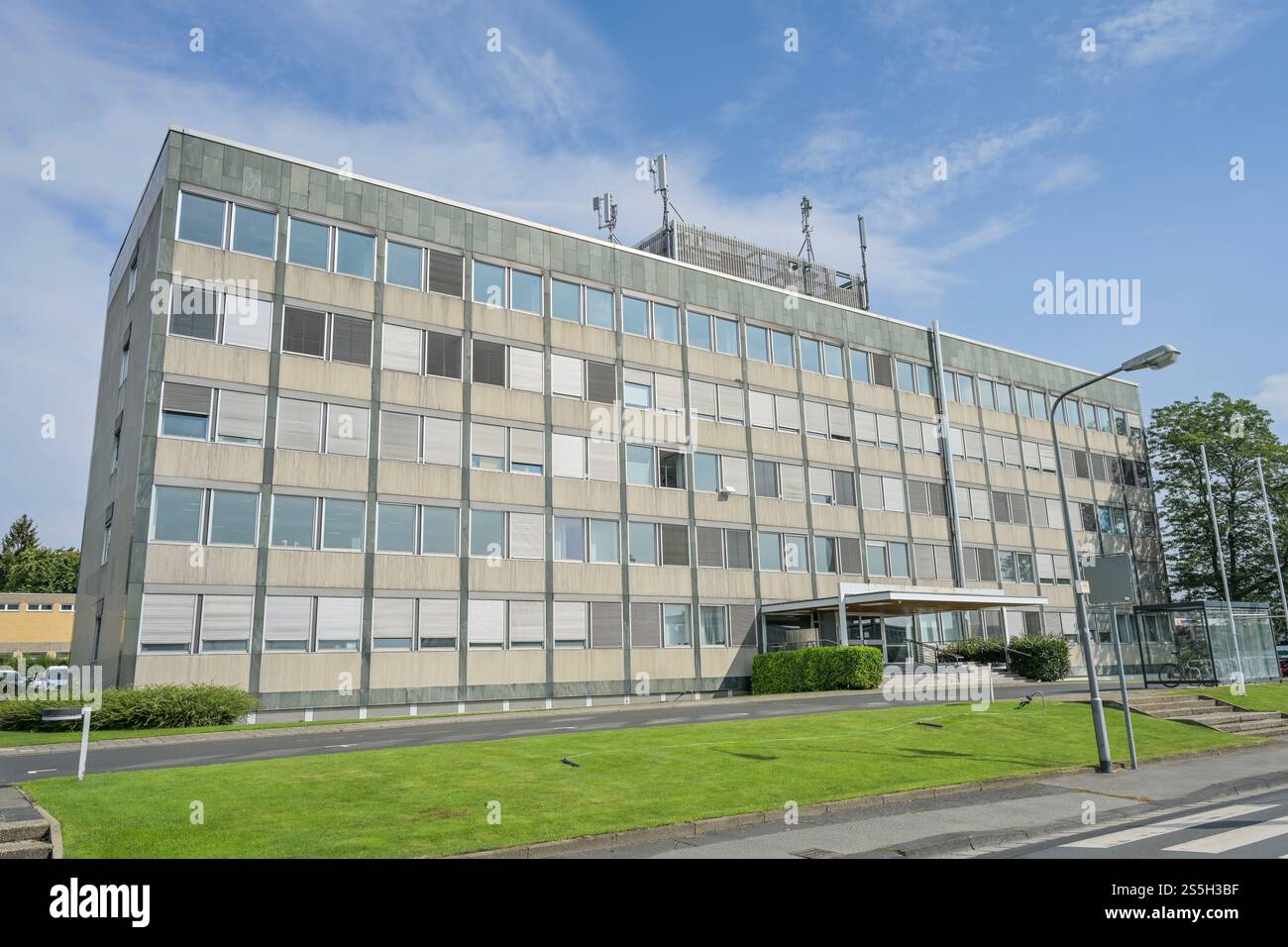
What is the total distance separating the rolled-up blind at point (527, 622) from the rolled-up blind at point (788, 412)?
14.7m

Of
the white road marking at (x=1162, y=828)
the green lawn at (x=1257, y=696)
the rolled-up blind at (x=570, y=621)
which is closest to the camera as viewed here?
the white road marking at (x=1162, y=828)

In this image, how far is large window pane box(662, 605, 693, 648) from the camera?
35.6 metres

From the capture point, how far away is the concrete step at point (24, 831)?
8766mm

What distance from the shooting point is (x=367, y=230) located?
32.0m

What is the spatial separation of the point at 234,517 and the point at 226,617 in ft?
9.88

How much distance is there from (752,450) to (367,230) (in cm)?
1797

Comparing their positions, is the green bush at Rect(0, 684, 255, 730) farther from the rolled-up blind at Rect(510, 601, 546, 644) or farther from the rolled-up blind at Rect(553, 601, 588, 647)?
the rolled-up blind at Rect(553, 601, 588, 647)

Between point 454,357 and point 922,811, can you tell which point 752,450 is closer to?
point 454,357

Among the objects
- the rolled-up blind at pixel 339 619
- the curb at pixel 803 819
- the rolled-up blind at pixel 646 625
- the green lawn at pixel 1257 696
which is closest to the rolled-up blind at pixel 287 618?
the rolled-up blind at pixel 339 619

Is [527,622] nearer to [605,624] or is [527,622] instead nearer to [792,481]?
[605,624]

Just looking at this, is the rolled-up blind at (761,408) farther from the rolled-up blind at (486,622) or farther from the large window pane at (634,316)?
the rolled-up blind at (486,622)

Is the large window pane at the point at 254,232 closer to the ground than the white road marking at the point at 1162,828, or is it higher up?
higher up
